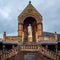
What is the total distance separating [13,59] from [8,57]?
722 millimetres

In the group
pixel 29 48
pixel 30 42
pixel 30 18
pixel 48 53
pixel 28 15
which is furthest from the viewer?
pixel 30 18

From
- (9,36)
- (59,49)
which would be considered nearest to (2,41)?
(9,36)

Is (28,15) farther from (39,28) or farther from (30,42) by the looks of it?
(30,42)

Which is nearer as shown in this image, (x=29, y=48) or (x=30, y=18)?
(x=29, y=48)

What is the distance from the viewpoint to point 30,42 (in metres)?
40.0

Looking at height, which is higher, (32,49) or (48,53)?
(32,49)

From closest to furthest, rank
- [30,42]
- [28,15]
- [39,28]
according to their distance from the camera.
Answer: [30,42] → [39,28] → [28,15]

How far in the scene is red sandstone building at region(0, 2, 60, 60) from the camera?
39031 mm

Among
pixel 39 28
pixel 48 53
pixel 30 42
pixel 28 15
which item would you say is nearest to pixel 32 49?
pixel 30 42

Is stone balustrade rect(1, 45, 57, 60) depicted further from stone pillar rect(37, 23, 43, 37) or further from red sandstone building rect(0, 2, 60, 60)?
stone pillar rect(37, 23, 43, 37)

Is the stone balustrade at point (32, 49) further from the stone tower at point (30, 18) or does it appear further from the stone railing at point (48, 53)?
the stone tower at point (30, 18)

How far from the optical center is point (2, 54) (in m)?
39.1

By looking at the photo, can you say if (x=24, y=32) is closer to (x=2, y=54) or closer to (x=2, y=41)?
(x=2, y=41)

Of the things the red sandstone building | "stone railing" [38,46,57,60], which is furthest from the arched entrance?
"stone railing" [38,46,57,60]
